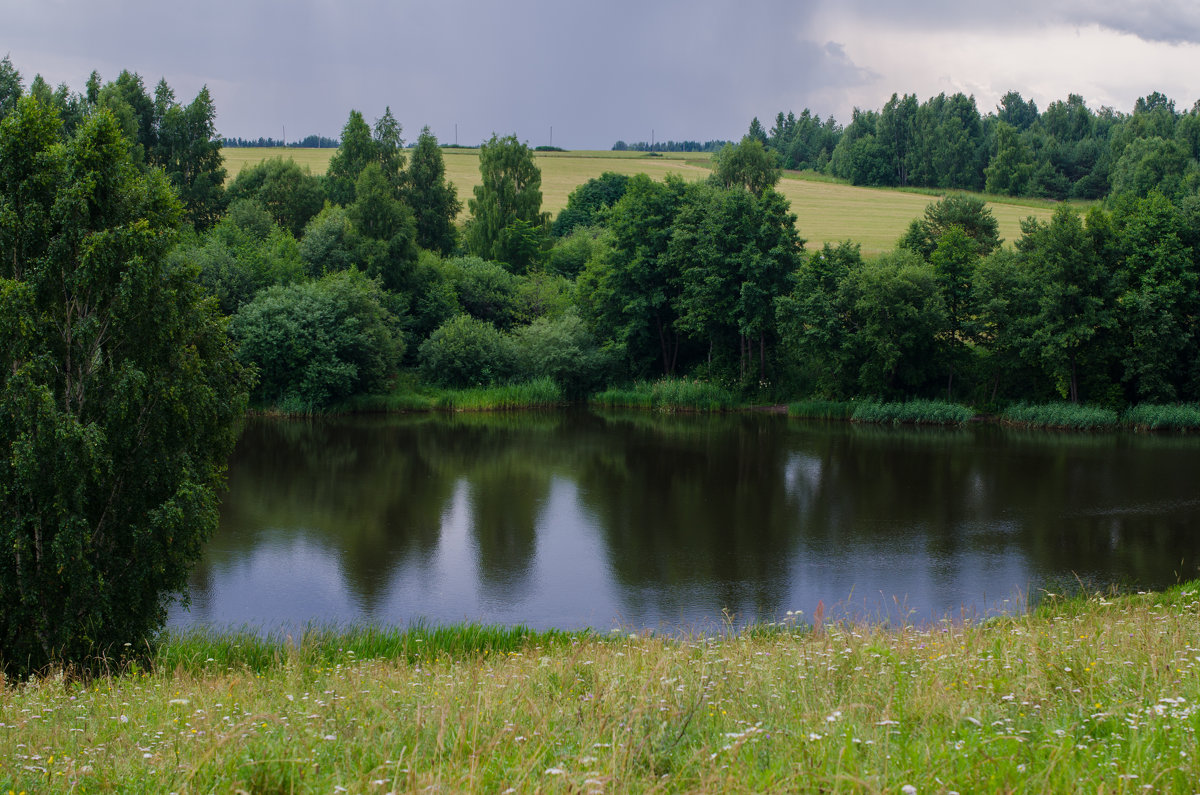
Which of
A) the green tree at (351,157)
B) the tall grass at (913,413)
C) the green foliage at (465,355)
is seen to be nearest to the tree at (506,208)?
the green tree at (351,157)

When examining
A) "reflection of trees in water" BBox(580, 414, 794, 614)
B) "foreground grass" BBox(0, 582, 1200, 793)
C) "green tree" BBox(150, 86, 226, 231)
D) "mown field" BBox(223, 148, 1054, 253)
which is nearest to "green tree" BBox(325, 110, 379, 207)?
"green tree" BBox(150, 86, 226, 231)

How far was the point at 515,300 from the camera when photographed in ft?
148

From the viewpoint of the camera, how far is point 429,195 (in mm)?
53594

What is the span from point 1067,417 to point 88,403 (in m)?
32.2

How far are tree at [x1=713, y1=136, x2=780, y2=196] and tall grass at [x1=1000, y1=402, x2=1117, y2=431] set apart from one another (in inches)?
944

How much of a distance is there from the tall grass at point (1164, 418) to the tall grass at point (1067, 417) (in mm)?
758

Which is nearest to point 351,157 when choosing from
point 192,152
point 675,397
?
point 192,152

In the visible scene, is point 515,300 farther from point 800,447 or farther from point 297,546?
point 297,546

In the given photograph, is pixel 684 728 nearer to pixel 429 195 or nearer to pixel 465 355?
pixel 465 355

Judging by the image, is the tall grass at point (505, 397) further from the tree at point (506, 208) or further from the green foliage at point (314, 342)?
the tree at point (506, 208)

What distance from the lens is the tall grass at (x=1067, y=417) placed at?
108ft

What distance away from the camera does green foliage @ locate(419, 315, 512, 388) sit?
39.2m

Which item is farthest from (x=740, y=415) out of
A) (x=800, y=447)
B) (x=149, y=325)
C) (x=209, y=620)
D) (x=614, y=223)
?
(x=149, y=325)

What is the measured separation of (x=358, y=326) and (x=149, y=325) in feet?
88.2
